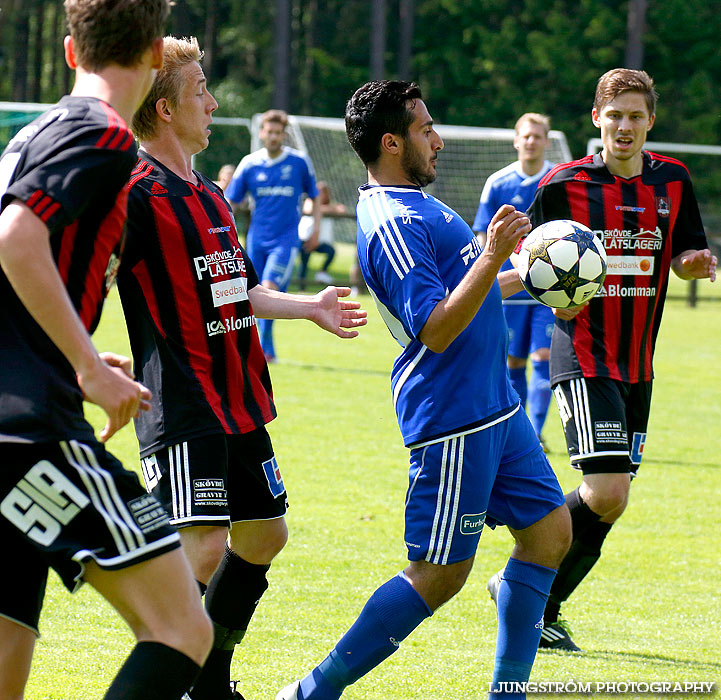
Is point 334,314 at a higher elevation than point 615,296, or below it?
higher

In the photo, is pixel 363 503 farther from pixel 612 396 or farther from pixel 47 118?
pixel 47 118

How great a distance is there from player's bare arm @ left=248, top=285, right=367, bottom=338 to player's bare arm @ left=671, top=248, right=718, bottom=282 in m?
1.66

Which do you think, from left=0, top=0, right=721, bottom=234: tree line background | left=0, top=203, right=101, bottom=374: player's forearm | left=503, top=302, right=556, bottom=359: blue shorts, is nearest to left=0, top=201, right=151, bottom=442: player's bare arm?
left=0, top=203, right=101, bottom=374: player's forearm

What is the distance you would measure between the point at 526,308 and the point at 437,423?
5.15 m

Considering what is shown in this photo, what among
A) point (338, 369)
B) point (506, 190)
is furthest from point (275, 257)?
point (506, 190)

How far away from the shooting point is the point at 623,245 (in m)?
4.79

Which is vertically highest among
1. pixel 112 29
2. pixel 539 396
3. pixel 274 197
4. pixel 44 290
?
pixel 112 29

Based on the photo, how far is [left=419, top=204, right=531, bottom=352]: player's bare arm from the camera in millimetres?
3172

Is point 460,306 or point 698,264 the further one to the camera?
point 698,264

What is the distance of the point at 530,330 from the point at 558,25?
3438 cm

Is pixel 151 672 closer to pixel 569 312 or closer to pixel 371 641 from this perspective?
pixel 371 641

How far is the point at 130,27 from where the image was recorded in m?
2.46

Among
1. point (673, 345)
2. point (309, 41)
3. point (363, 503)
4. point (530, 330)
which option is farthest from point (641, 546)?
point (309, 41)

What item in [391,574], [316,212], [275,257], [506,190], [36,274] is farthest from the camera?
[316,212]
